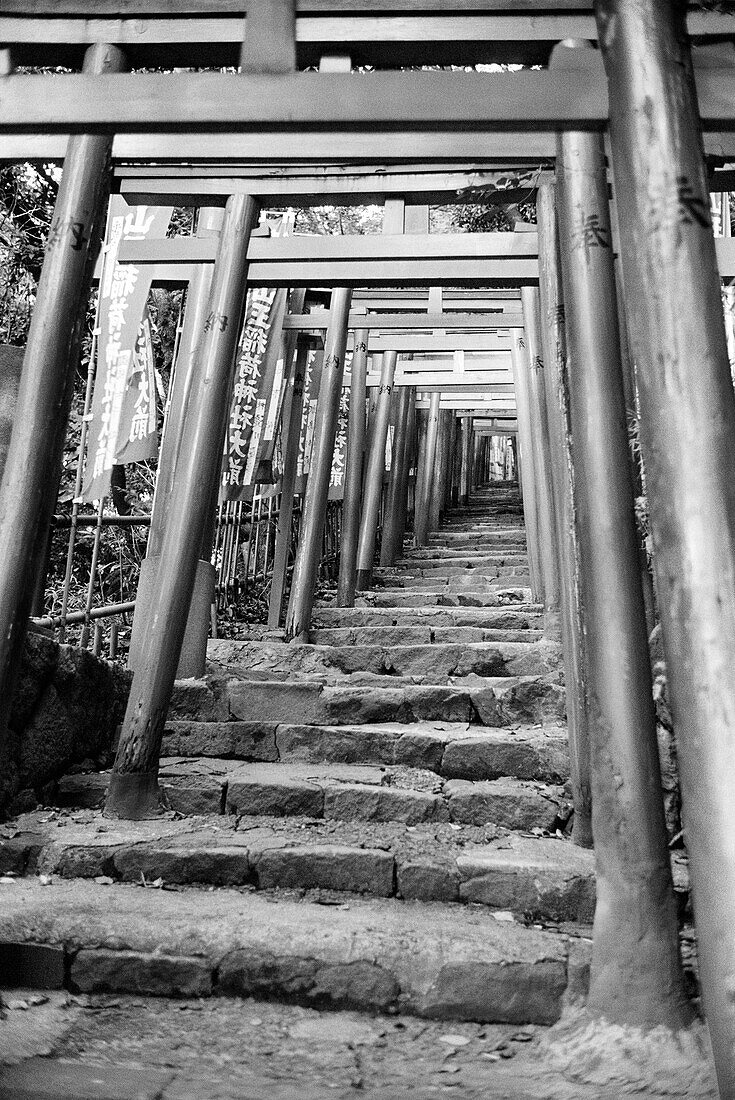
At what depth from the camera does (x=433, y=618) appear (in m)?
8.22

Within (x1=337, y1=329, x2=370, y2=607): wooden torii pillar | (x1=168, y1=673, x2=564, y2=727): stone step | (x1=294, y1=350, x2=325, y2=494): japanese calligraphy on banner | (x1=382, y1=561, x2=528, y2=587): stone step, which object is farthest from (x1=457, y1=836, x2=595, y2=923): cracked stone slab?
(x1=382, y1=561, x2=528, y2=587): stone step

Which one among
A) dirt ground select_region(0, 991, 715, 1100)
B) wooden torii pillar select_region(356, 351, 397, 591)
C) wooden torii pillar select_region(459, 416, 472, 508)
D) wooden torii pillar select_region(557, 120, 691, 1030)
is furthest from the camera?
wooden torii pillar select_region(459, 416, 472, 508)

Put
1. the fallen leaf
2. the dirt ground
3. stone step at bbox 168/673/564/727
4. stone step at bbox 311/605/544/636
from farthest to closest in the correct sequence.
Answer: stone step at bbox 311/605/544/636
stone step at bbox 168/673/564/727
the fallen leaf
the dirt ground

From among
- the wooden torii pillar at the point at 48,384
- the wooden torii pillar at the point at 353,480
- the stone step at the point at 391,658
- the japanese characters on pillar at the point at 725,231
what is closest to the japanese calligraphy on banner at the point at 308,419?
the wooden torii pillar at the point at 353,480

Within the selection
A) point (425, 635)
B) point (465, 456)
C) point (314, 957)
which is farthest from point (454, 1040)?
point (465, 456)

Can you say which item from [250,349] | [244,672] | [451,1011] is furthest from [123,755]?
[250,349]

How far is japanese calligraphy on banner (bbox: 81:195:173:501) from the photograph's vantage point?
19.4ft

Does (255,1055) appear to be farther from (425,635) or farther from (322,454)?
(322,454)

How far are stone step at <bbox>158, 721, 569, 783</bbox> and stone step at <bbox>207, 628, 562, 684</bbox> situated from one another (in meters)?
0.88

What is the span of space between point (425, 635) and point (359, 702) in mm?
1748

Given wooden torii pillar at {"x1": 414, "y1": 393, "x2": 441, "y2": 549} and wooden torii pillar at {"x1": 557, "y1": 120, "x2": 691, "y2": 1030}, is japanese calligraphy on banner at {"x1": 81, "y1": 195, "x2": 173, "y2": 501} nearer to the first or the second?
wooden torii pillar at {"x1": 557, "y1": 120, "x2": 691, "y2": 1030}

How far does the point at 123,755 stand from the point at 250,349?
397cm

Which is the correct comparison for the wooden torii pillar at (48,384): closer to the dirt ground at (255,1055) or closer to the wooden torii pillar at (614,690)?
the dirt ground at (255,1055)

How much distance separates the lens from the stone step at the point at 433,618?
8023 millimetres
